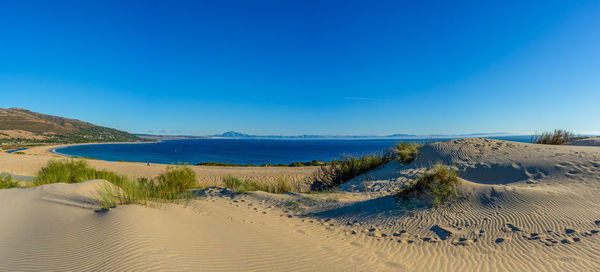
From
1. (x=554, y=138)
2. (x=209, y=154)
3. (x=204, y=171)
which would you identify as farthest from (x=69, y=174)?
(x=209, y=154)

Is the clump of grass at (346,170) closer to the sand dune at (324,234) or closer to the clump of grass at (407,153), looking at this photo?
the clump of grass at (407,153)

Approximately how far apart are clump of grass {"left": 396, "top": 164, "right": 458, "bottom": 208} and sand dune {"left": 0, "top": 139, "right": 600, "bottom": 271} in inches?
11.0

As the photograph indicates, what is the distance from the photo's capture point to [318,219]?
6211 mm

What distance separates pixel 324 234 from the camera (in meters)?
5.06

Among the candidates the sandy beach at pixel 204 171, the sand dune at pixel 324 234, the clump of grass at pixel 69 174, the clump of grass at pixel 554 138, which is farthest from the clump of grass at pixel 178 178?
the clump of grass at pixel 554 138

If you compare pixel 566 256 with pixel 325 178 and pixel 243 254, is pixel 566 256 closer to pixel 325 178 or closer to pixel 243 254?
pixel 243 254

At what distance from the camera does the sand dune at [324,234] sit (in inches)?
126

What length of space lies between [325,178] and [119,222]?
32.5 feet

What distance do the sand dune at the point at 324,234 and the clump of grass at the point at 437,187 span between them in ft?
0.92

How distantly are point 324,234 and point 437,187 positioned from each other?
319 cm

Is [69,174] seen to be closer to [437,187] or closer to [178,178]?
[178,178]

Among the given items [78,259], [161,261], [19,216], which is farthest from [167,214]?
[19,216]

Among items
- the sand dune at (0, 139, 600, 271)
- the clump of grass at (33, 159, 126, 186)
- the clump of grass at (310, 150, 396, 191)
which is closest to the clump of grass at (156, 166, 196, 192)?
the clump of grass at (33, 159, 126, 186)

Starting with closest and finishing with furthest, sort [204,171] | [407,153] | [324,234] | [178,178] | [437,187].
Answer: [324,234]
[437,187]
[178,178]
[407,153]
[204,171]
